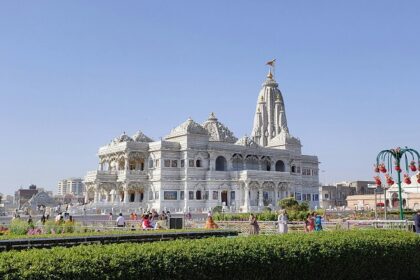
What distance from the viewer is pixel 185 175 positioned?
7100 centimetres

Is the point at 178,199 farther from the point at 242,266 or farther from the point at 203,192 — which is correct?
the point at 242,266

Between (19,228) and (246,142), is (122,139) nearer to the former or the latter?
(246,142)

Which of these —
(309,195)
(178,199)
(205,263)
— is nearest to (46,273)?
(205,263)

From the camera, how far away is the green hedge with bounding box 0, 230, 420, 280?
8961 millimetres

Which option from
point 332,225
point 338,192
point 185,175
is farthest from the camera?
point 338,192

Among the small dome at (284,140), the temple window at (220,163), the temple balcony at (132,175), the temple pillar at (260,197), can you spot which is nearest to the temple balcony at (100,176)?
the temple balcony at (132,175)

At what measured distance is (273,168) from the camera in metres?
80.4

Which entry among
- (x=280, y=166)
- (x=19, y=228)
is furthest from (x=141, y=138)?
(x=19, y=228)

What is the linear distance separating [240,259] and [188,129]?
61.5 metres

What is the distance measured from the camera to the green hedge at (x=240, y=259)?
896cm

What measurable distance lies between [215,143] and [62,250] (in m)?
64.9

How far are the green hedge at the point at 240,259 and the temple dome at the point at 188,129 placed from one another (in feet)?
189

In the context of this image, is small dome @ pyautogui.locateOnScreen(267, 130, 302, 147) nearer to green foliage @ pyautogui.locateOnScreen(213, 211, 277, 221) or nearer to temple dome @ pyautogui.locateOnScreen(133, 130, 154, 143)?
temple dome @ pyautogui.locateOnScreen(133, 130, 154, 143)

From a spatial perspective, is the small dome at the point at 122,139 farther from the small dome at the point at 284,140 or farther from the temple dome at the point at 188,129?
the small dome at the point at 284,140
